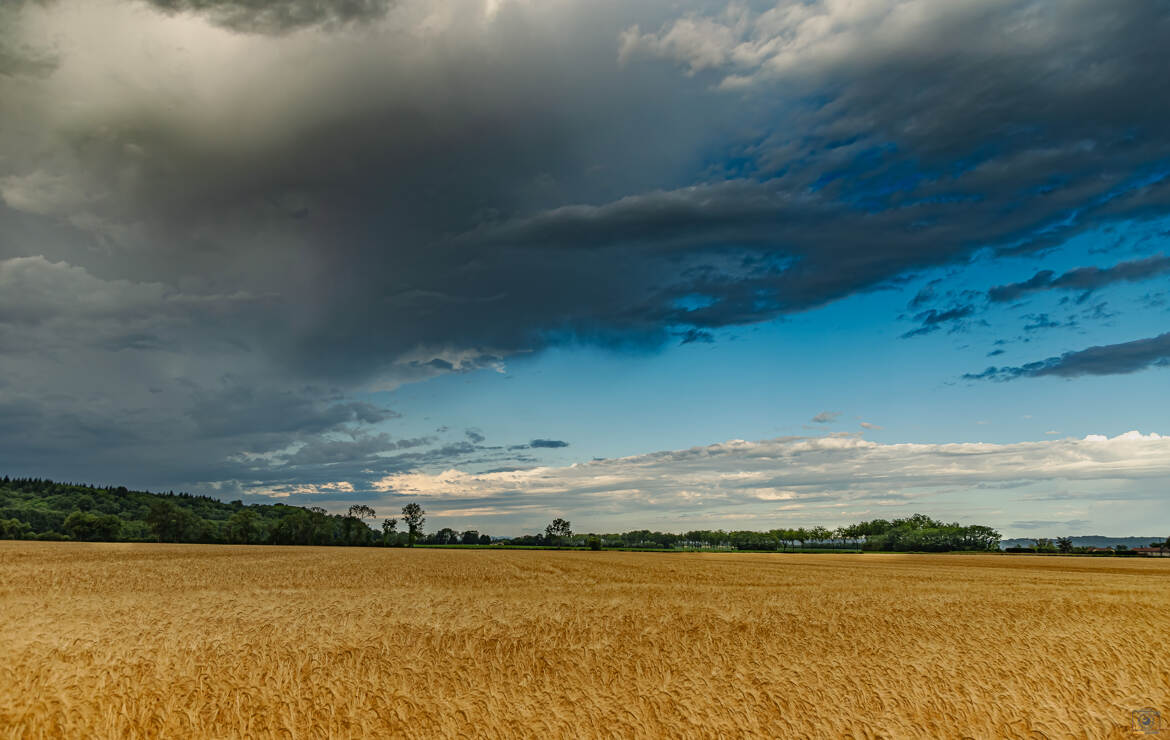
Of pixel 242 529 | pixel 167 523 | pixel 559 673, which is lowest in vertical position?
pixel 242 529

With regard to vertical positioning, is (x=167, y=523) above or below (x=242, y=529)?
above

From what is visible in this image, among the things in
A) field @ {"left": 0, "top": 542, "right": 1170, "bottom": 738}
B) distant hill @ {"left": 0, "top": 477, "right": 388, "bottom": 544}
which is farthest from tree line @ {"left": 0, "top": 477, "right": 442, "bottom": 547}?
field @ {"left": 0, "top": 542, "right": 1170, "bottom": 738}

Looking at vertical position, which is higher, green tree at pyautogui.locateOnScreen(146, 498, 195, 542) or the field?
the field

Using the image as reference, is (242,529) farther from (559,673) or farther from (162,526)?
(559,673)

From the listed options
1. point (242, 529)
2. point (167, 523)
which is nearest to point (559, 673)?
point (167, 523)

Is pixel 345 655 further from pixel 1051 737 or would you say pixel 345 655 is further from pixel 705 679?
pixel 1051 737

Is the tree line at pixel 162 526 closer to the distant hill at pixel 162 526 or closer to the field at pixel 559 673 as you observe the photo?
the distant hill at pixel 162 526

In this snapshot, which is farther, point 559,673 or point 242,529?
point 242,529

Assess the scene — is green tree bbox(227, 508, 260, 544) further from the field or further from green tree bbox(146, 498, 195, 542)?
the field

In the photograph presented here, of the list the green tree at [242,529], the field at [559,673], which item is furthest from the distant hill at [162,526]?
the field at [559,673]

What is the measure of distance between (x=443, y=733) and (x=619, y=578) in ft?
136

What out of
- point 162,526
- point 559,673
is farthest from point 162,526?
point 559,673

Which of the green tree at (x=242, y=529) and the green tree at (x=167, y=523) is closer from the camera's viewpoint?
the green tree at (x=167, y=523)

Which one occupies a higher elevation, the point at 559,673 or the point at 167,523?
the point at 559,673
